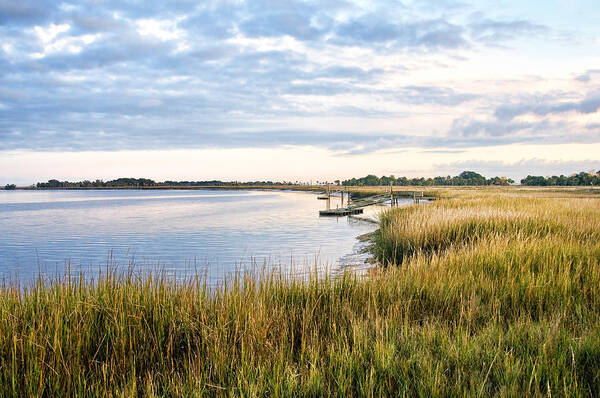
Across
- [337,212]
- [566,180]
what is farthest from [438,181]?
[337,212]

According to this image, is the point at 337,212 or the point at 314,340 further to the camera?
the point at 337,212

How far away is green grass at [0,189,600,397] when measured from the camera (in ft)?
10.3

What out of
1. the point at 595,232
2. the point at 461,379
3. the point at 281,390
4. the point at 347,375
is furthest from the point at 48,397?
the point at 595,232

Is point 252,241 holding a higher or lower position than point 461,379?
lower

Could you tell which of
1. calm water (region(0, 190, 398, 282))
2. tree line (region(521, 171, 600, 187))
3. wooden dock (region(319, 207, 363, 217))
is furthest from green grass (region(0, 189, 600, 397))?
tree line (region(521, 171, 600, 187))

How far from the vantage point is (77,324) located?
4422mm

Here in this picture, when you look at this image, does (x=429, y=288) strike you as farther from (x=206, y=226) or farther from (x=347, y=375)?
(x=206, y=226)

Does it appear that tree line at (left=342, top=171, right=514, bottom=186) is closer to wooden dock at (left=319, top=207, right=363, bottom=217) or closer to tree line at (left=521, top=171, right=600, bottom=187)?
tree line at (left=521, top=171, right=600, bottom=187)

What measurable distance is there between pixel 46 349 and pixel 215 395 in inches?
78.0

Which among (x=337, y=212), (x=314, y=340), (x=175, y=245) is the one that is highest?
(x=314, y=340)

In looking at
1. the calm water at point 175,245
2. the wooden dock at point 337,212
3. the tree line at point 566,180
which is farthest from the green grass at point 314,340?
the tree line at point 566,180

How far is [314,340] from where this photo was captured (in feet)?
13.5

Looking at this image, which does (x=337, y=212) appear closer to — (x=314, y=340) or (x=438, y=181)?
(x=314, y=340)

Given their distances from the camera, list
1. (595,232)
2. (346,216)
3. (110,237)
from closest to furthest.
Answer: (595,232)
(110,237)
(346,216)
